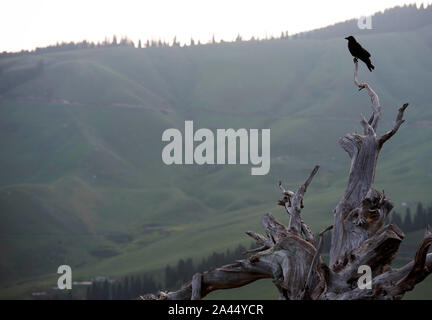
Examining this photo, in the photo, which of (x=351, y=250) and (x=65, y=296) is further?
(x=65, y=296)

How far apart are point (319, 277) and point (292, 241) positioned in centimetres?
93

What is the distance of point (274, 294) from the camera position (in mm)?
153000

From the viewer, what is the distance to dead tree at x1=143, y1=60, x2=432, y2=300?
1197 centimetres

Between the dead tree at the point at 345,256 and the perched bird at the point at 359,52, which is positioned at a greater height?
the perched bird at the point at 359,52

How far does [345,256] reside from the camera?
13.6 meters

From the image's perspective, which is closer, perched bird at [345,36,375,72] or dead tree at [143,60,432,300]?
dead tree at [143,60,432,300]

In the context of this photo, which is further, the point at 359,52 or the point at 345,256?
the point at 359,52

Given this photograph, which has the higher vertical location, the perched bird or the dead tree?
the perched bird

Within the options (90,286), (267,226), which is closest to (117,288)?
(90,286)

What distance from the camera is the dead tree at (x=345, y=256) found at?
11969 millimetres

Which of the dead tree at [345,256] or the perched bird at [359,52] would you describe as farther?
the perched bird at [359,52]
